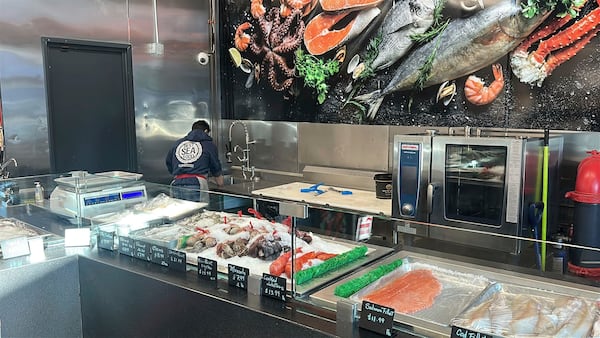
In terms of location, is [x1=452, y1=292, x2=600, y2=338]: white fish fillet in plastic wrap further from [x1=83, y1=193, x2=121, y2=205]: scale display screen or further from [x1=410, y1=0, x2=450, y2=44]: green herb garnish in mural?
[x1=410, y1=0, x2=450, y2=44]: green herb garnish in mural

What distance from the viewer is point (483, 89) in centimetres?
395

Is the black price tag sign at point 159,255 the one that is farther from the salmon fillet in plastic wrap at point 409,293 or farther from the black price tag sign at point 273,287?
the salmon fillet in plastic wrap at point 409,293

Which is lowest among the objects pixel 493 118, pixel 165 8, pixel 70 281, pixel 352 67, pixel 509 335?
pixel 70 281

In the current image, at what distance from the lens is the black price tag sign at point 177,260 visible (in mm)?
2035

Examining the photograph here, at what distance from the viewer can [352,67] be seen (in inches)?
188

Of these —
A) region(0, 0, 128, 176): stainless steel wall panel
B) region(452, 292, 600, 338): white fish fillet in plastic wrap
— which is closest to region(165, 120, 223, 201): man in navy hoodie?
region(0, 0, 128, 176): stainless steel wall panel

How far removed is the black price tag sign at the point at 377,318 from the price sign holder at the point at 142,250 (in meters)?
1.03

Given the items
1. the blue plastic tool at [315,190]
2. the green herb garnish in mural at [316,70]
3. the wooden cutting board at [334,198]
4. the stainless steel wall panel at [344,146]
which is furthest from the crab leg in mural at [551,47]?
the blue plastic tool at [315,190]

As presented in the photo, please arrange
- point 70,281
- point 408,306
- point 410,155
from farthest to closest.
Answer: point 410,155 < point 70,281 < point 408,306

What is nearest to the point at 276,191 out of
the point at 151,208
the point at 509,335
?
the point at 151,208

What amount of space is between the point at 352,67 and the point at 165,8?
2.06m

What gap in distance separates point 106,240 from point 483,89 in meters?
2.93

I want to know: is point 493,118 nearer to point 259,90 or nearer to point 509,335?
point 259,90

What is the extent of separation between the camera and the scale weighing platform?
2.56 metres
